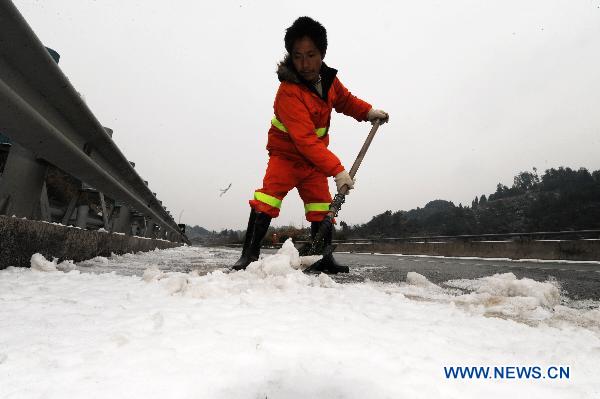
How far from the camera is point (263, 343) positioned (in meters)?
0.94

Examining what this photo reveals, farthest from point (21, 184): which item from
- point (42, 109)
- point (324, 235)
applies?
point (324, 235)

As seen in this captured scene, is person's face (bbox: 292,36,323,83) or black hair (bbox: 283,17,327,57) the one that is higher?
black hair (bbox: 283,17,327,57)

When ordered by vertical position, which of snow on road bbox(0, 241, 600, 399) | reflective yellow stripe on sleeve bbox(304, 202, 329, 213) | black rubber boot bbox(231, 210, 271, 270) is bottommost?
snow on road bbox(0, 241, 600, 399)

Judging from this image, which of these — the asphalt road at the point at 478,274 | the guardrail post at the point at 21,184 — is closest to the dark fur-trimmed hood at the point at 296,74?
the asphalt road at the point at 478,274

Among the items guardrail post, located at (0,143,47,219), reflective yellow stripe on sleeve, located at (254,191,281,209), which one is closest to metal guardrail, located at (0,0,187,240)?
guardrail post, located at (0,143,47,219)

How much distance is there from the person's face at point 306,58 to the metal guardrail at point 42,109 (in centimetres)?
169

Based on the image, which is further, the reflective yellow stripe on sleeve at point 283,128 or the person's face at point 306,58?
the reflective yellow stripe on sleeve at point 283,128

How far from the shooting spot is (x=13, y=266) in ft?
6.30

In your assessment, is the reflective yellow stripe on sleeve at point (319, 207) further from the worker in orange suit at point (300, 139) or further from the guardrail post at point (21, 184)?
the guardrail post at point (21, 184)

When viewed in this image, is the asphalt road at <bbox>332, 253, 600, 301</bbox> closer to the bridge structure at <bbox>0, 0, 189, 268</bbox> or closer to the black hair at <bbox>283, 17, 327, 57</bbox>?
the bridge structure at <bbox>0, 0, 189, 268</bbox>

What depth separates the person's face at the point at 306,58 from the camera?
3414 mm

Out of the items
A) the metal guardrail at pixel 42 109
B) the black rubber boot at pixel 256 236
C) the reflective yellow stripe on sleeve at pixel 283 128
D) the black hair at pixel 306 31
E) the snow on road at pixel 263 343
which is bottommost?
the snow on road at pixel 263 343

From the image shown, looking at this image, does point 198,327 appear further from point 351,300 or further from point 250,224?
point 250,224

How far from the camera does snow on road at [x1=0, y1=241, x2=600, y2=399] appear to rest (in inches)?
29.3
